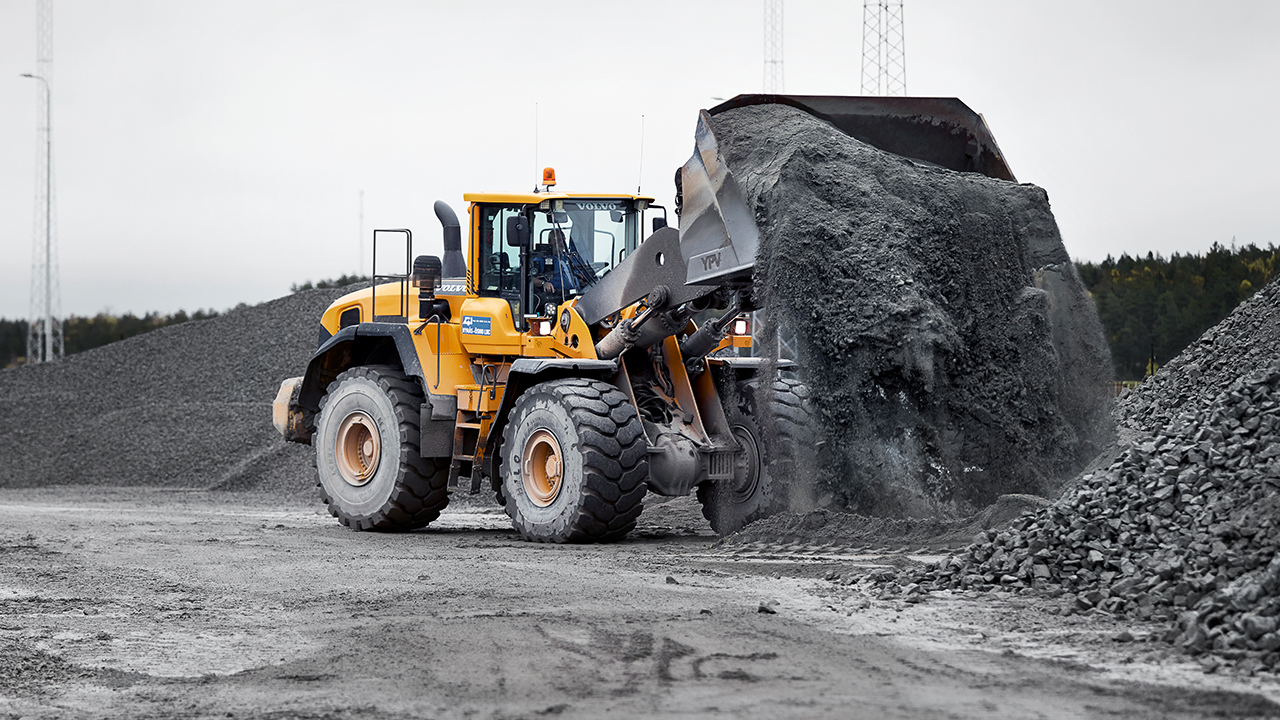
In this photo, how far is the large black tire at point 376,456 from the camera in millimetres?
11203

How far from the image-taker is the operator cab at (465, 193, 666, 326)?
1083 centimetres

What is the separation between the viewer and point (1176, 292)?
51.3 feet

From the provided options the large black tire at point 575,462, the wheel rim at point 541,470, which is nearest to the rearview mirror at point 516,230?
the large black tire at point 575,462

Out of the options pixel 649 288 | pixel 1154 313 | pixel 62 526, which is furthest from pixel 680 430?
pixel 1154 313

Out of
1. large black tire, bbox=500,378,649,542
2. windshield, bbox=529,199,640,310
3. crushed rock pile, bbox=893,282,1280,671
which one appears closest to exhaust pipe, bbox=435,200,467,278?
windshield, bbox=529,199,640,310

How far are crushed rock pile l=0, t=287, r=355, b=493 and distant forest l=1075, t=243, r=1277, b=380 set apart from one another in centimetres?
1035

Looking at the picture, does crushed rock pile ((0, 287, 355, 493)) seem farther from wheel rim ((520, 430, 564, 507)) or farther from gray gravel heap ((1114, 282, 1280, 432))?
gray gravel heap ((1114, 282, 1280, 432))

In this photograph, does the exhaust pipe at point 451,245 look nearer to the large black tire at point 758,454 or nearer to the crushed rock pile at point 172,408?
the large black tire at point 758,454

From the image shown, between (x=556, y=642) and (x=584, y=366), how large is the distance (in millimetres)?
4243

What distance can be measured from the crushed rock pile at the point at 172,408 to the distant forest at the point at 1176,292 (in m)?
10.4

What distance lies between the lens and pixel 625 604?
6996 mm

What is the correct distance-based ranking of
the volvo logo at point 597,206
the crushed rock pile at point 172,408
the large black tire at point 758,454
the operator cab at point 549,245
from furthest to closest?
the crushed rock pile at point 172,408
the volvo logo at point 597,206
the operator cab at point 549,245
the large black tire at point 758,454

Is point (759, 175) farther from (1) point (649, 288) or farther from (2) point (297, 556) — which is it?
(2) point (297, 556)

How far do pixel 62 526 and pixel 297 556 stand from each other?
3.84 meters
